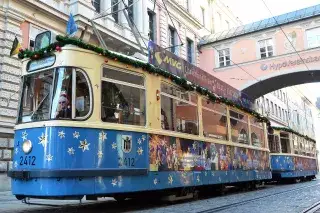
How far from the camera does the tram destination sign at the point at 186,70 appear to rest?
28.0 feet

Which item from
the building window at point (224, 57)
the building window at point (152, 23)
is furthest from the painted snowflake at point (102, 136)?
the building window at point (224, 57)

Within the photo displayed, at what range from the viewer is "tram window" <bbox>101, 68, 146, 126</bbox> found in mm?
7055

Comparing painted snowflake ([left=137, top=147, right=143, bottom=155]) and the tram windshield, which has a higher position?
the tram windshield

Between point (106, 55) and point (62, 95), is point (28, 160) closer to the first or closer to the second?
point (62, 95)

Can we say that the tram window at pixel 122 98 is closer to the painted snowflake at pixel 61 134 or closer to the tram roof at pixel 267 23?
the painted snowflake at pixel 61 134

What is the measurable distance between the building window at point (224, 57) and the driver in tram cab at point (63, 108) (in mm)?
23743

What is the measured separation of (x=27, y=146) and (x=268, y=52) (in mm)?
23210

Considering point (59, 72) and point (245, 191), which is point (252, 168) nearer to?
point (245, 191)

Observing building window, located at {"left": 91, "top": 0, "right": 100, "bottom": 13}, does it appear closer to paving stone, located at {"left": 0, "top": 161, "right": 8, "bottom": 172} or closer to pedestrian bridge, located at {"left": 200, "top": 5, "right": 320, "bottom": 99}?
paving stone, located at {"left": 0, "top": 161, "right": 8, "bottom": 172}

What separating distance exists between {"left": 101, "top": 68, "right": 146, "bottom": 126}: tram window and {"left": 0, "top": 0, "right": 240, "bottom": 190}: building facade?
3.61 meters

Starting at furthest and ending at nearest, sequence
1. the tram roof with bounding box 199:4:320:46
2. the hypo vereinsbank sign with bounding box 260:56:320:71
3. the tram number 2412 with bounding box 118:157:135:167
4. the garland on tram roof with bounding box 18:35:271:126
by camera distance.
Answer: the tram roof with bounding box 199:4:320:46 → the hypo vereinsbank sign with bounding box 260:56:320:71 → the tram number 2412 with bounding box 118:157:135:167 → the garland on tram roof with bounding box 18:35:271:126

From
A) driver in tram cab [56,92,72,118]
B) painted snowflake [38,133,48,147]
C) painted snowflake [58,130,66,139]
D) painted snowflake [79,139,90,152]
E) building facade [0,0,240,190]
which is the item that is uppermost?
building facade [0,0,240,190]

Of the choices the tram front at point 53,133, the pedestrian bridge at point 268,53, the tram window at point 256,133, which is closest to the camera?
the tram front at point 53,133

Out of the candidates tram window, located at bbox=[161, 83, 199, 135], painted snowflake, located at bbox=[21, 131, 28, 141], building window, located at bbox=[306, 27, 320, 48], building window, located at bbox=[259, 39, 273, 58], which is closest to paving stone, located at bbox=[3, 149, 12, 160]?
painted snowflake, located at bbox=[21, 131, 28, 141]
